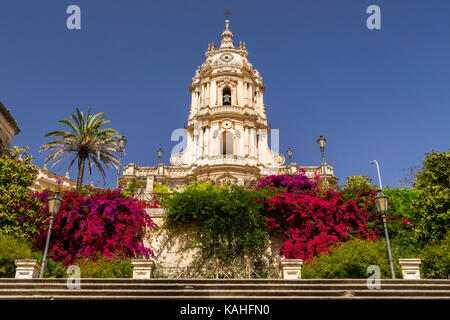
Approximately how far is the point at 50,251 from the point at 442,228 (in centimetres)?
1855

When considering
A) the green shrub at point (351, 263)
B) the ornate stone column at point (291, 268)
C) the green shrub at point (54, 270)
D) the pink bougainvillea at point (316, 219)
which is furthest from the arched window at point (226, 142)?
the ornate stone column at point (291, 268)

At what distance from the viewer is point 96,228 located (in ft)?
66.8

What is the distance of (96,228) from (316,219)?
35.4 ft

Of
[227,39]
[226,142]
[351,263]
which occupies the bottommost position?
[351,263]

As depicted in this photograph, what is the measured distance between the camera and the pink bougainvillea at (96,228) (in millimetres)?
20203

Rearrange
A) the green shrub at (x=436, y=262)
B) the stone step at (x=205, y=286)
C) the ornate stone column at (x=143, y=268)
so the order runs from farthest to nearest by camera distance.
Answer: the green shrub at (x=436, y=262) → the ornate stone column at (x=143, y=268) → the stone step at (x=205, y=286)

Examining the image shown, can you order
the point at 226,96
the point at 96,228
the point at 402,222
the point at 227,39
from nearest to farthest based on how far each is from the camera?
the point at 96,228, the point at 402,222, the point at 226,96, the point at 227,39

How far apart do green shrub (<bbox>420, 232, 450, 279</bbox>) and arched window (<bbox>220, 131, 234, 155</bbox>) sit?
28.5 meters

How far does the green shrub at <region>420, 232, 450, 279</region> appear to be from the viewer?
680 inches

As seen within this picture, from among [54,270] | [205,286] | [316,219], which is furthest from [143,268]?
[316,219]

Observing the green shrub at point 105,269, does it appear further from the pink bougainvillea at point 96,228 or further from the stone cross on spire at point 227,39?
the stone cross on spire at point 227,39

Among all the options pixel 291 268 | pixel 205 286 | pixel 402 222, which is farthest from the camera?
pixel 402 222

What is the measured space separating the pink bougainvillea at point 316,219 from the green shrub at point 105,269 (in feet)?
24.8

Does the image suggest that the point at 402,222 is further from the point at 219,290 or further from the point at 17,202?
the point at 17,202
